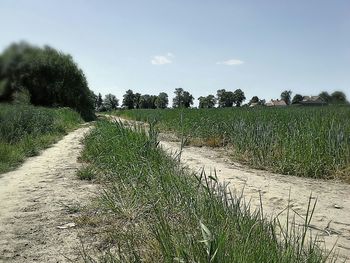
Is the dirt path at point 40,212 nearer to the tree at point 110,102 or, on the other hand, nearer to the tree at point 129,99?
the tree at point 110,102

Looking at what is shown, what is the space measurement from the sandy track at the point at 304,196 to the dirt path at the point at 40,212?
6.03 feet

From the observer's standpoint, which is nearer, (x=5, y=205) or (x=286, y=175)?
(x=5, y=205)

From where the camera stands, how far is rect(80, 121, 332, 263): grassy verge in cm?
225

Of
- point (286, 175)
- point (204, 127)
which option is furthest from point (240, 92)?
point (286, 175)

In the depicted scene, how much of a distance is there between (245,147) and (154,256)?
7702 millimetres

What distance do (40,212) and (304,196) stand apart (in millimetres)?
3763

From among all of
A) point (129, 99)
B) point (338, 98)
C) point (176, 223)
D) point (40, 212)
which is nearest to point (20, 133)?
point (40, 212)

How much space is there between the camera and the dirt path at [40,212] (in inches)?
146

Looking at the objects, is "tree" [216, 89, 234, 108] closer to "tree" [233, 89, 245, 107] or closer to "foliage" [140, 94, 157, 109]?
"tree" [233, 89, 245, 107]

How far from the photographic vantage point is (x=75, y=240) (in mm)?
3938

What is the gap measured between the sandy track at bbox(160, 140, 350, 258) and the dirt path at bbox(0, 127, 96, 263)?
1.84 metres

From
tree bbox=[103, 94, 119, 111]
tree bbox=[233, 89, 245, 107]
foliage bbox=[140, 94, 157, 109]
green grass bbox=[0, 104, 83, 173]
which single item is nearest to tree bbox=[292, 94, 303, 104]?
tree bbox=[233, 89, 245, 107]

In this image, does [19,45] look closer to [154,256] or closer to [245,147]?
[154,256]

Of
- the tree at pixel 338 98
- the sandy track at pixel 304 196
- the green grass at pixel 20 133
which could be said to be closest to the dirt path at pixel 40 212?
the green grass at pixel 20 133
